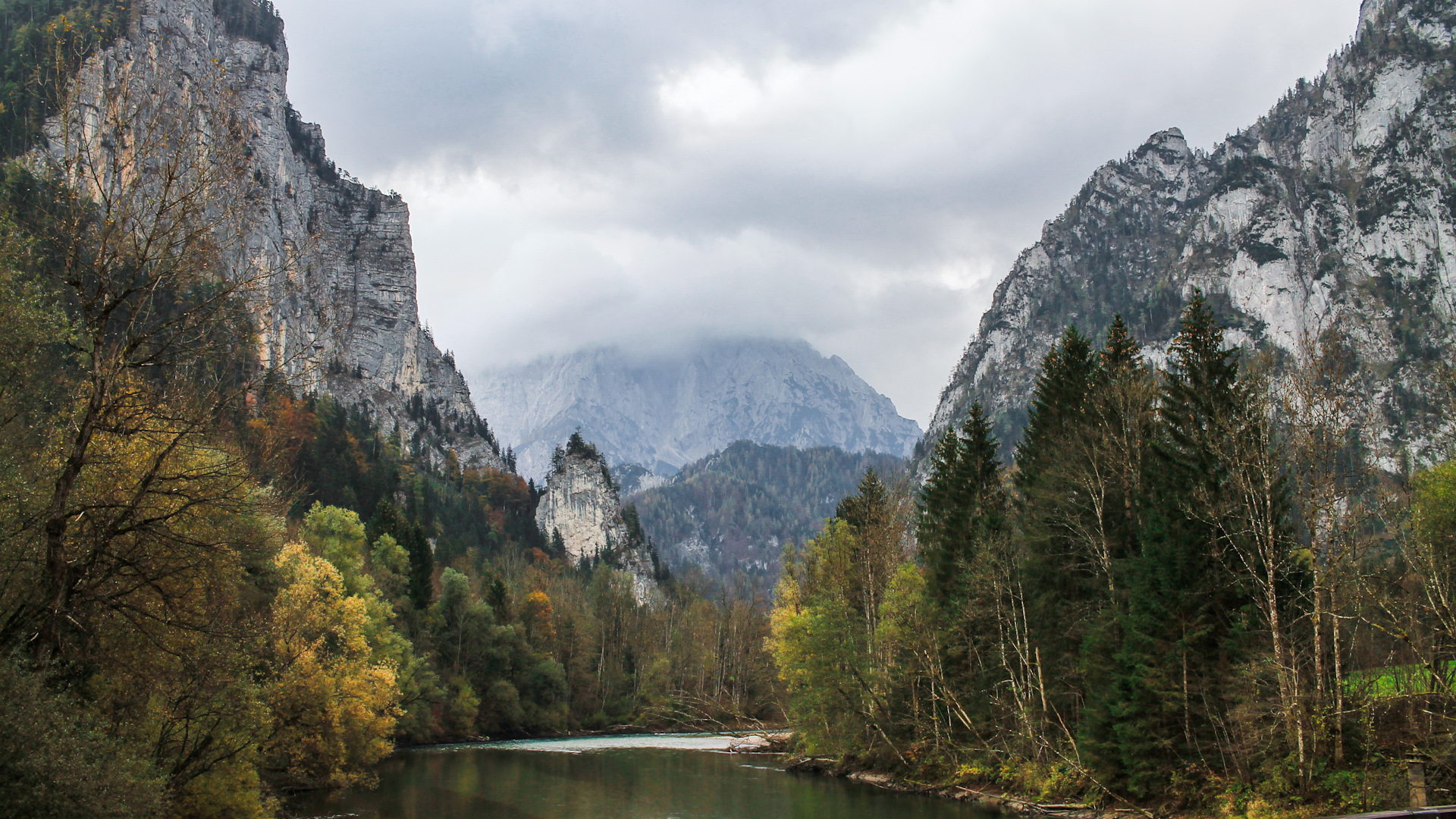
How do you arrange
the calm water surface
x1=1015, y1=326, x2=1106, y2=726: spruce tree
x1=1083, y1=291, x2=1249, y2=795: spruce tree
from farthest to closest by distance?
the calm water surface, x1=1015, y1=326, x2=1106, y2=726: spruce tree, x1=1083, y1=291, x2=1249, y2=795: spruce tree

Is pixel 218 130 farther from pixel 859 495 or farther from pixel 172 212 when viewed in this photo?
pixel 859 495

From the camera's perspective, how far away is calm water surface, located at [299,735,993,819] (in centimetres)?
3566

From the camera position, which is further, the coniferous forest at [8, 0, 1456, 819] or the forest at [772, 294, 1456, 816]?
the forest at [772, 294, 1456, 816]

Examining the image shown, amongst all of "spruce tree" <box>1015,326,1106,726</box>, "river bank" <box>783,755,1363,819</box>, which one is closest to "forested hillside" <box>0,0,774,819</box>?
"river bank" <box>783,755,1363,819</box>

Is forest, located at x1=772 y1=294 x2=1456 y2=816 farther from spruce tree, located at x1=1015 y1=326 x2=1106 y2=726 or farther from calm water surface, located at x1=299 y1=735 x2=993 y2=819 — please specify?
calm water surface, located at x1=299 y1=735 x2=993 y2=819

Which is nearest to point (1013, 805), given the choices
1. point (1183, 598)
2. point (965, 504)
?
point (1183, 598)

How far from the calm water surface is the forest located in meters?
4.85

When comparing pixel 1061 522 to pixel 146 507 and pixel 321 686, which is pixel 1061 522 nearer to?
pixel 146 507

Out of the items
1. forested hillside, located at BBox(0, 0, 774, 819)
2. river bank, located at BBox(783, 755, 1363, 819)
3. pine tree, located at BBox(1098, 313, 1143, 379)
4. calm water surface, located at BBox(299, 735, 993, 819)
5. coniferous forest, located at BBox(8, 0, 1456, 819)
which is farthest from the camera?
calm water surface, located at BBox(299, 735, 993, 819)

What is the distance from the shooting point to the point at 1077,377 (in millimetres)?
36844

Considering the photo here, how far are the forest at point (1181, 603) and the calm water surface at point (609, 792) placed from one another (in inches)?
191

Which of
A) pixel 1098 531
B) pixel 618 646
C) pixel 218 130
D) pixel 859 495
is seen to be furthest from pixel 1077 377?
pixel 618 646

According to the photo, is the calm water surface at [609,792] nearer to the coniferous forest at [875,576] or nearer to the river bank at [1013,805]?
the river bank at [1013,805]

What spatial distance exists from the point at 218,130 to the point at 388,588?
5794 cm
